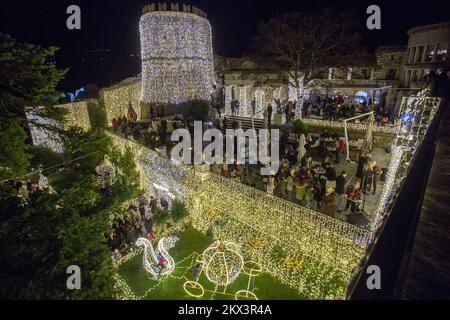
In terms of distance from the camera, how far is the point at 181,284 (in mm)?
10039

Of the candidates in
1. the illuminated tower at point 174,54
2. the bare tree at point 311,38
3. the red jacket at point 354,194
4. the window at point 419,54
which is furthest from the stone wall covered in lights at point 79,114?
the window at point 419,54

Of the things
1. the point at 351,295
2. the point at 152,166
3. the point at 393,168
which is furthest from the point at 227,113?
the point at 351,295

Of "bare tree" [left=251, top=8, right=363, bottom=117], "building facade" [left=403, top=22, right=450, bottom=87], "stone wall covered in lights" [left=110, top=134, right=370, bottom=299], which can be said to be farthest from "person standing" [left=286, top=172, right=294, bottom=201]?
"building facade" [left=403, top=22, right=450, bottom=87]

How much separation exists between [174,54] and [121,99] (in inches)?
240

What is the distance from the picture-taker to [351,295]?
8.25ft

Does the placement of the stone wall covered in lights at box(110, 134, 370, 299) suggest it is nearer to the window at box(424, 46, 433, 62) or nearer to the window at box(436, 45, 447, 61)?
the window at box(436, 45, 447, 61)

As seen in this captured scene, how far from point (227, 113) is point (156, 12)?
33.7 ft

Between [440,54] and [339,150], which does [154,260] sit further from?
[440,54]

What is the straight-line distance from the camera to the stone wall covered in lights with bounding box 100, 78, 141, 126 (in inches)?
875

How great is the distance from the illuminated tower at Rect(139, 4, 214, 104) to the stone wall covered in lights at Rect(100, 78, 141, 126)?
2.60 ft

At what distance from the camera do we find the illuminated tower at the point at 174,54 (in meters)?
22.2
